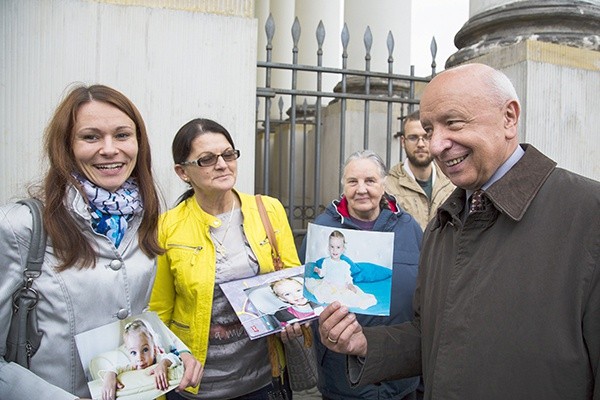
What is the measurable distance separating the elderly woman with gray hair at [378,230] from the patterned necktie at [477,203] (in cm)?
114

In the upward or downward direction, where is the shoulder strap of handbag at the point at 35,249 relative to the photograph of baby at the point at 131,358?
upward

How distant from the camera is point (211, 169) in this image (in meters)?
2.62

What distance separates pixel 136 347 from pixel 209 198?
104 cm

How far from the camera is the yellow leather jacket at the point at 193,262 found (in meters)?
2.46

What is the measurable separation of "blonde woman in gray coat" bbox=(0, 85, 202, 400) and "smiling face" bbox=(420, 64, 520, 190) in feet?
3.57

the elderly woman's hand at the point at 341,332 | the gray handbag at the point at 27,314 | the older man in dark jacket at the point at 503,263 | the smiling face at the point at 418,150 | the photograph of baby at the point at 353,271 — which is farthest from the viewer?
the smiling face at the point at 418,150

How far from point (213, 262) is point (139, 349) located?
0.77 m

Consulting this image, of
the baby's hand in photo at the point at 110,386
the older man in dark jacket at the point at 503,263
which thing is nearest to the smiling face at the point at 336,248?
the older man in dark jacket at the point at 503,263

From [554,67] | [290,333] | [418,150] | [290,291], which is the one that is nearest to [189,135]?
[290,291]

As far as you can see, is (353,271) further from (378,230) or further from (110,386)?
(110,386)

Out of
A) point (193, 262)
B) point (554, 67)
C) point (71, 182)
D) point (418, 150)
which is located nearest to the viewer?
point (71, 182)

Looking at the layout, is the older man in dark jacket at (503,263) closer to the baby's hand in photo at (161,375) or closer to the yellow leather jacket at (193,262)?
the baby's hand in photo at (161,375)

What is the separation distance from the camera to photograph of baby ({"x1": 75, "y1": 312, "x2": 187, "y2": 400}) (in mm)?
1679

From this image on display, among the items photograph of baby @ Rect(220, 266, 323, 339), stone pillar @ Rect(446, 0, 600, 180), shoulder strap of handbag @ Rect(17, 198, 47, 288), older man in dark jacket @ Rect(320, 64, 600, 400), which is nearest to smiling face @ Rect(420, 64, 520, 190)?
older man in dark jacket @ Rect(320, 64, 600, 400)
